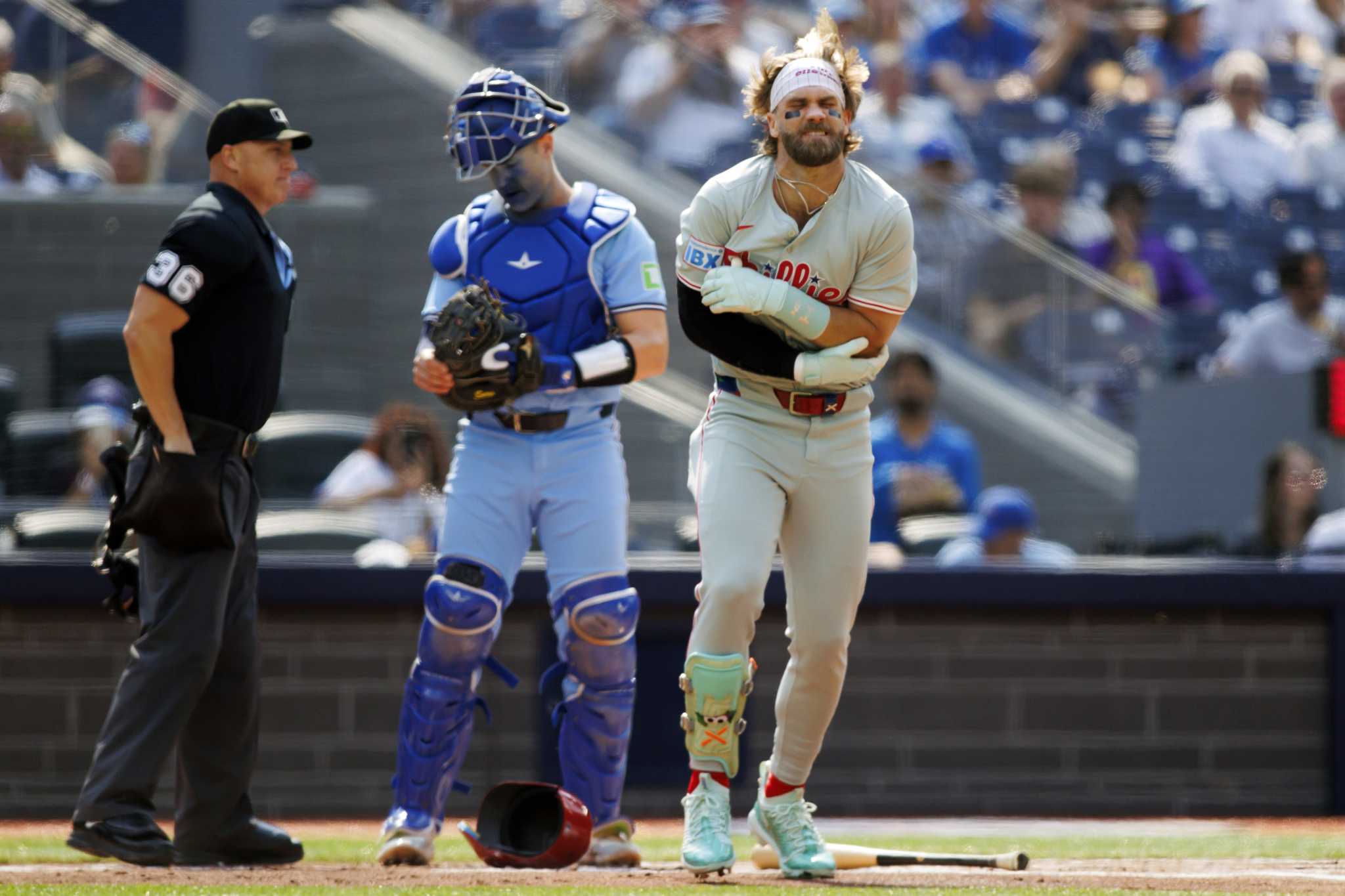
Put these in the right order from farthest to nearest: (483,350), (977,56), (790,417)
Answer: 1. (977,56)
2. (483,350)
3. (790,417)

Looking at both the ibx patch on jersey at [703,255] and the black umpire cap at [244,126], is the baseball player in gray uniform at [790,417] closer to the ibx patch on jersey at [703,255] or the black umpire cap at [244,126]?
the ibx patch on jersey at [703,255]

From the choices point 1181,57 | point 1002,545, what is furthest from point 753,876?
point 1181,57

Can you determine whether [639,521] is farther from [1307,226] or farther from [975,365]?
[1307,226]

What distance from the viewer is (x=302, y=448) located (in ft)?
28.4

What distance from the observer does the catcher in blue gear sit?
5754 millimetres

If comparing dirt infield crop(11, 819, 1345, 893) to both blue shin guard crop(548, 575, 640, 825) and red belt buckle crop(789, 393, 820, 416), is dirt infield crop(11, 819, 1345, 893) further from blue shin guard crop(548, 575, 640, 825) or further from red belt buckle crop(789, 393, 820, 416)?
red belt buckle crop(789, 393, 820, 416)

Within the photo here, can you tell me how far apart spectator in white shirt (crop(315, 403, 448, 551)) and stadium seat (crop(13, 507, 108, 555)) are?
0.94 metres

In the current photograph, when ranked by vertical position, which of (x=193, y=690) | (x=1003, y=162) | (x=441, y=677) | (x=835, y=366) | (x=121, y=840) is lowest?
(x=121, y=840)

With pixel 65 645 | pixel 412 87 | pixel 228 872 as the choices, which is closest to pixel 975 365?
pixel 412 87

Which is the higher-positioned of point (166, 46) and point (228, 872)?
point (166, 46)

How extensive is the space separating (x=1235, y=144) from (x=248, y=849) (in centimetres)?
984

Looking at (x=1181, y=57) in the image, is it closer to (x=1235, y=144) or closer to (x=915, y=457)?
(x=1235, y=144)

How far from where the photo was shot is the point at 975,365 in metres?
9.93

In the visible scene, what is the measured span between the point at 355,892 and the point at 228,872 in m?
0.84
